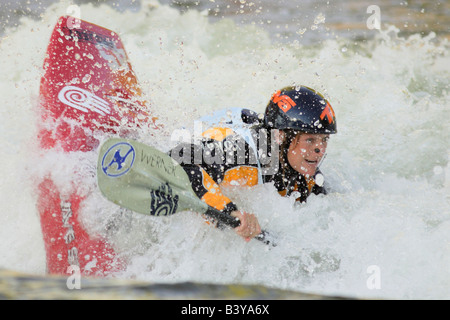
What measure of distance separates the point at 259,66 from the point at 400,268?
10.5 feet

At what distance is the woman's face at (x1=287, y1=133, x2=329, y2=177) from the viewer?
246 centimetres

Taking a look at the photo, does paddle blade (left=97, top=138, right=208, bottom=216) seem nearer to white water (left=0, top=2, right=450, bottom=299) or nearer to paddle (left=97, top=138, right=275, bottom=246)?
paddle (left=97, top=138, right=275, bottom=246)

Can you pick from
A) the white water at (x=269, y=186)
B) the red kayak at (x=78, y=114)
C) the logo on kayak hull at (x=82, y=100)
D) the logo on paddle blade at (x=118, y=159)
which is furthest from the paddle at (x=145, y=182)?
the logo on kayak hull at (x=82, y=100)

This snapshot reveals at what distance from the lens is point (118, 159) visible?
205 cm

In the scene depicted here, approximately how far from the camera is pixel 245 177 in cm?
244

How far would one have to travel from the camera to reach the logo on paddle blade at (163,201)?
219cm

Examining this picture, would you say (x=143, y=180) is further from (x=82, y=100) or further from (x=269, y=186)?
(x=82, y=100)

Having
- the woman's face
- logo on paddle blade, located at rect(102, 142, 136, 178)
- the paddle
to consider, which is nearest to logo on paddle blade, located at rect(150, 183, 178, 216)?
the paddle

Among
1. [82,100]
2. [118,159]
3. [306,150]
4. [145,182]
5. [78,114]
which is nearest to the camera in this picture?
[118,159]

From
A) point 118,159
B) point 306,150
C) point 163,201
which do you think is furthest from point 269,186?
point 118,159

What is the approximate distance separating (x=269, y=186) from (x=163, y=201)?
1.98ft

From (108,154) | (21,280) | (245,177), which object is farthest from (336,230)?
(21,280)

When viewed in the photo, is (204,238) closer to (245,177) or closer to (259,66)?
(245,177)
